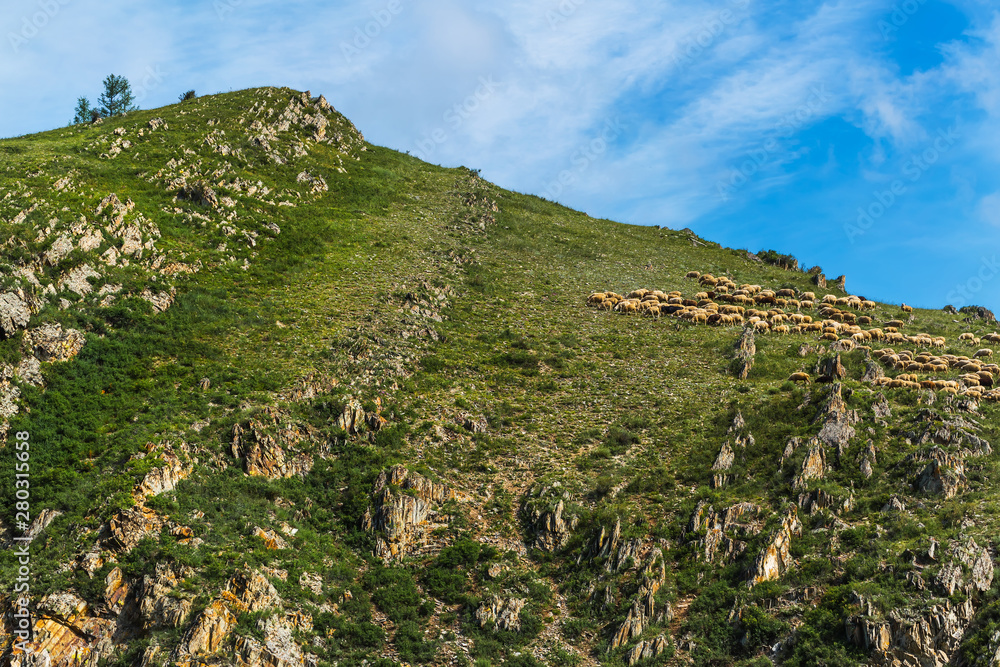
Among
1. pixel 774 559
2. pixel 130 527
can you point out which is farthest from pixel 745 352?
pixel 130 527

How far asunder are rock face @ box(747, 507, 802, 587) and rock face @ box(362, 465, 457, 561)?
1709cm

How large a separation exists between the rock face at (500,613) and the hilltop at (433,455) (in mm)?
282

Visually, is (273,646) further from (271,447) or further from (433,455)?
(433,455)

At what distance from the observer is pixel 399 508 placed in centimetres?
4031

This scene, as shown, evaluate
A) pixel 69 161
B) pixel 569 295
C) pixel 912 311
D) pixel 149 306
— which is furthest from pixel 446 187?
pixel 912 311

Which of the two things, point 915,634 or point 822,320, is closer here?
point 915,634

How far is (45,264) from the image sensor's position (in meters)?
49.0

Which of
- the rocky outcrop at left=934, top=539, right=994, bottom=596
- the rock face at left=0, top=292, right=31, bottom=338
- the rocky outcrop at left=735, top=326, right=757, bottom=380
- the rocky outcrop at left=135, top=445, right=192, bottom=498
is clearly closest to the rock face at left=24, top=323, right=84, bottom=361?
the rock face at left=0, top=292, right=31, bottom=338

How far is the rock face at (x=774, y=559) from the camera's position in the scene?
115ft

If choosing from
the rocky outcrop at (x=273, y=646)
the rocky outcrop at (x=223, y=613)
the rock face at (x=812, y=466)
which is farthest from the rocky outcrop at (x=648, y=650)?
the rocky outcrop at (x=223, y=613)

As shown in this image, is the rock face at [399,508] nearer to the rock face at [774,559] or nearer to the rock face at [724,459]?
the rock face at [724,459]

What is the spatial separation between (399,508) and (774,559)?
2013cm

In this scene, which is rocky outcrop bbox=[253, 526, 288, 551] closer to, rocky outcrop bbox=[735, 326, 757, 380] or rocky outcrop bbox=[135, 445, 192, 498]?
rocky outcrop bbox=[135, 445, 192, 498]

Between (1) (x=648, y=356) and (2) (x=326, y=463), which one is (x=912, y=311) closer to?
(1) (x=648, y=356)
